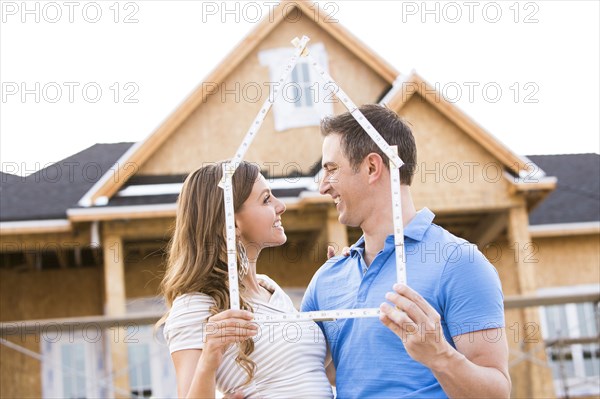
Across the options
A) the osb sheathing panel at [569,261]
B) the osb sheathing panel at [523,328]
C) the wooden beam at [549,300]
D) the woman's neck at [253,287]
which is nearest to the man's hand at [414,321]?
the woman's neck at [253,287]

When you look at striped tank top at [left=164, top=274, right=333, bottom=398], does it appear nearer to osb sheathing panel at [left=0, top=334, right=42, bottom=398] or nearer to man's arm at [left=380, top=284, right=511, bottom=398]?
man's arm at [left=380, top=284, right=511, bottom=398]

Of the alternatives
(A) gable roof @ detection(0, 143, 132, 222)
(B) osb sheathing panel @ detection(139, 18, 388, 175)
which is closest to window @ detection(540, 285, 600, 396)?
(B) osb sheathing panel @ detection(139, 18, 388, 175)

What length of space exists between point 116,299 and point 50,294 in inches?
86.1

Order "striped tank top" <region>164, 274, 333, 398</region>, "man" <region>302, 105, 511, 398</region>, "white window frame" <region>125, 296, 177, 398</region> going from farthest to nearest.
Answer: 1. "white window frame" <region>125, 296, 177, 398</region>
2. "striped tank top" <region>164, 274, 333, 398</region>
3. "man" <region>302, 105, 511, 398</region>

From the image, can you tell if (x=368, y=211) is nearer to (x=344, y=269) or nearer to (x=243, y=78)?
(x=344, y=269)

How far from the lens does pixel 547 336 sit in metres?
13.5

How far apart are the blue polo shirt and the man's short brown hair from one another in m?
0.26

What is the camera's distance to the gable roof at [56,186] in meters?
11.6

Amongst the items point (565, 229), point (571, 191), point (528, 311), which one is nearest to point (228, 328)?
point (528, 311)

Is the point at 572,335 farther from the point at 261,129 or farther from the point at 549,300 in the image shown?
the point at 549,300

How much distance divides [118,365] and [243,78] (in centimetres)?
462

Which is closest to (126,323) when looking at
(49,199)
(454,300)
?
(454,300)

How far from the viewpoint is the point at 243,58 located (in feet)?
41.0

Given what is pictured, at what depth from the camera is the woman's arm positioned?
2920mm
